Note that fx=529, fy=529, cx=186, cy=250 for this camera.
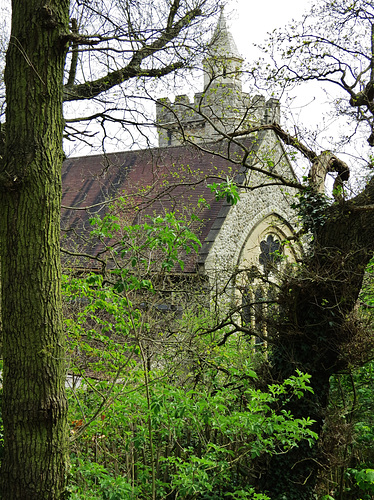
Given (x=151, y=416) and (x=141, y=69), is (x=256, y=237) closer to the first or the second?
(x=141, y=69)

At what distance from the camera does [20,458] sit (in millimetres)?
3783

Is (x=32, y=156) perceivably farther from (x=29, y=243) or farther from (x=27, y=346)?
(x=27, y=346)

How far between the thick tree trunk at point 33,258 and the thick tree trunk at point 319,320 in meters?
3.45

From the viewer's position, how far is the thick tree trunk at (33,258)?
3811 mm

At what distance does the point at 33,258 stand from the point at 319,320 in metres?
4.25

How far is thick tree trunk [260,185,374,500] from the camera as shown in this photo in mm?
6582

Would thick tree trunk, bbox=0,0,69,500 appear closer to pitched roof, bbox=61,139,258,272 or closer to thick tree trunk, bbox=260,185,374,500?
thick tree trunk, bbox=260,185,374,500

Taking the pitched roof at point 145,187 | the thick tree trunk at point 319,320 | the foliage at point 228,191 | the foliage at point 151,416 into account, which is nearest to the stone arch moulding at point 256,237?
the pitched roof at point 145,187

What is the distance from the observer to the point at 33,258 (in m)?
3.97

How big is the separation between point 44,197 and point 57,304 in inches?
32.5

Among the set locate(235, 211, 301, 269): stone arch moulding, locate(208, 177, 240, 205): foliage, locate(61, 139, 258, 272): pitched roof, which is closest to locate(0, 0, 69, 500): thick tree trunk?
locate(208, 177, 240, 205): foliage

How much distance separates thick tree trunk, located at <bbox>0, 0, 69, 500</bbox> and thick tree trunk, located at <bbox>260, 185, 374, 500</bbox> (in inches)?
136

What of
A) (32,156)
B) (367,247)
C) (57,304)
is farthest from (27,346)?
(367,247)

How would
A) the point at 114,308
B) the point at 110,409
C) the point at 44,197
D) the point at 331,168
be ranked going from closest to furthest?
the point at 44,197, the point at 110,409, the point at 114,308, the point at 331,168
